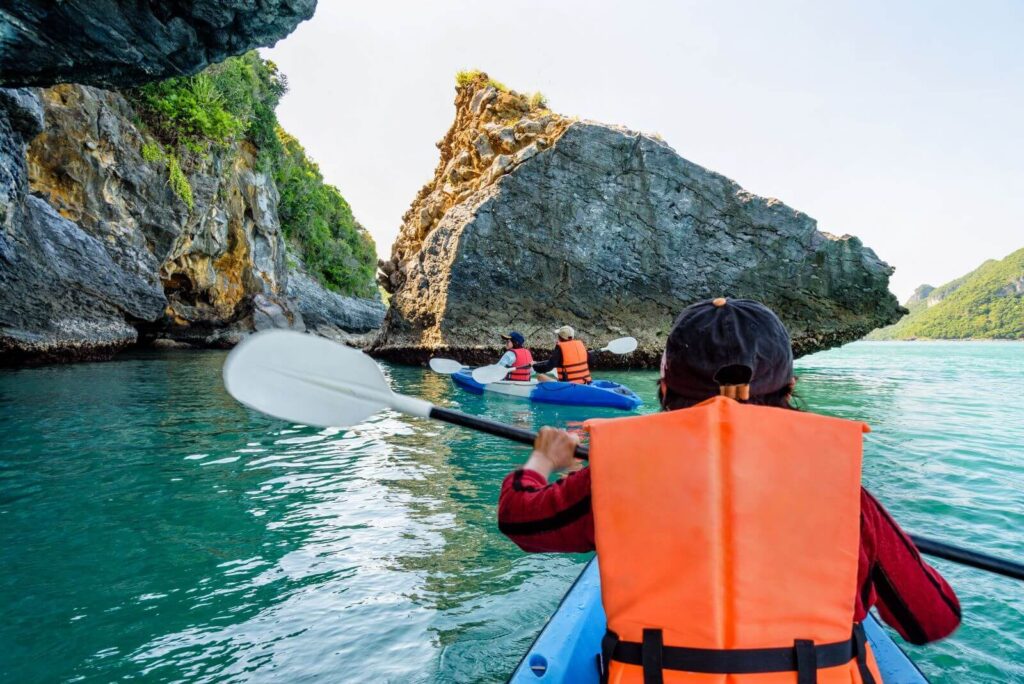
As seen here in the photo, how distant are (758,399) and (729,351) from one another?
0.12m

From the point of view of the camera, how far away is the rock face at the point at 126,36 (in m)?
6.03

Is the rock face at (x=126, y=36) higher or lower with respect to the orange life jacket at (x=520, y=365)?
higher

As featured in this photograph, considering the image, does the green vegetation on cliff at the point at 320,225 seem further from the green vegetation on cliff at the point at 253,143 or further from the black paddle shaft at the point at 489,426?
the black paddle shaft at the point at 489,426

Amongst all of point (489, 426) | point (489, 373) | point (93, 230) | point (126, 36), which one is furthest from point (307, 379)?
point (93, 230)

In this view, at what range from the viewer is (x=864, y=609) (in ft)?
3.79

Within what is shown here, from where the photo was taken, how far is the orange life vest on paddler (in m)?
1.02

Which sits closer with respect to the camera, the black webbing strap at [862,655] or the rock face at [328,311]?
the black webbing strap at [862,655]

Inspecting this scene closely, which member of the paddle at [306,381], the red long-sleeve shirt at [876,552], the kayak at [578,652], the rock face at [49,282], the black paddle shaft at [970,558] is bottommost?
the kayak at [578,652]

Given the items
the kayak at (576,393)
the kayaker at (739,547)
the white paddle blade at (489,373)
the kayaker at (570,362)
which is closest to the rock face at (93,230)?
the white paddle blade at (489,373)

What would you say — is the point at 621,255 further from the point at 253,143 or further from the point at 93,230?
the point at 253,143

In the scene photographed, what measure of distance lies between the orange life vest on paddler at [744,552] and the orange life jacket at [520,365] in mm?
9011

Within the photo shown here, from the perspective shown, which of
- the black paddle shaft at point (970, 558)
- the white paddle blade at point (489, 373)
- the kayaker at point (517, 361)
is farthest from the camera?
the kayaker at point (517, 361)

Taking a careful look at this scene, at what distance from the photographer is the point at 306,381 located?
254cm

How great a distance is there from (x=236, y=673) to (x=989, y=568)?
260 centimetres
